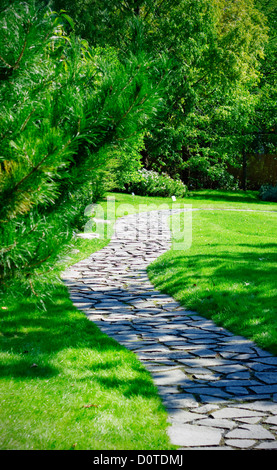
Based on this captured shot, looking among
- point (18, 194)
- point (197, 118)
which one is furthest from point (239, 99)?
point (18, 194)

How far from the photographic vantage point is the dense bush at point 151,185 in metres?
23.8

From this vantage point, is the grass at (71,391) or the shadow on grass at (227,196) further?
the shadow on grass at (227,196)

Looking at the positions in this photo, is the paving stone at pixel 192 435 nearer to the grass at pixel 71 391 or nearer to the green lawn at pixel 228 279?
the grass at pixel 71 391

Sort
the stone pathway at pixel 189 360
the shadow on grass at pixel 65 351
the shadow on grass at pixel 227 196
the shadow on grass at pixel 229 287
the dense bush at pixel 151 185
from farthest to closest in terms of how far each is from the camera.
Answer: the shadow on grass at pixel 227 196 → the dense bush at pixel 151 185 → the shadow on grass at pixel 229 287 → the shadow on grass at pixel 65 351 → the stone pathway at pixel 189 360

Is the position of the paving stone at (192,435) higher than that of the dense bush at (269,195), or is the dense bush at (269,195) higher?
the dense bush at (269,195)

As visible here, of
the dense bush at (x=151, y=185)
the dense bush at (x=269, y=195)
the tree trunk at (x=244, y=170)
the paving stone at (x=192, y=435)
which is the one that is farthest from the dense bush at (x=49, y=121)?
the tree trunk at (x=244, y=170)

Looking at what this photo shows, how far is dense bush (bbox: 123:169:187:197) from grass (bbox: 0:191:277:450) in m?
14.7

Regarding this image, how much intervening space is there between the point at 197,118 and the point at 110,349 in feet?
75.8

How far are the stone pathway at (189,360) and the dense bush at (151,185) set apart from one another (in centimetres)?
1487

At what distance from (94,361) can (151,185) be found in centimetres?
1971

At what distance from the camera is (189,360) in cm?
486

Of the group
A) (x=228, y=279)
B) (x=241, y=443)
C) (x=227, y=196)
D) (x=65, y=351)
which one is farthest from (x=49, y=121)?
(x=227, y=196)

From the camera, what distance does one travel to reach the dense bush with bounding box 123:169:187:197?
23.8 meters
